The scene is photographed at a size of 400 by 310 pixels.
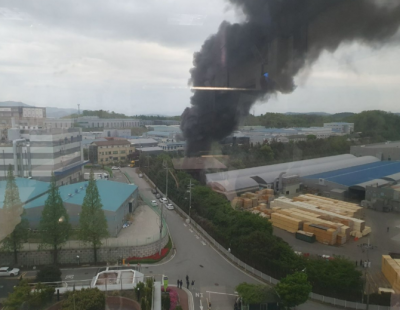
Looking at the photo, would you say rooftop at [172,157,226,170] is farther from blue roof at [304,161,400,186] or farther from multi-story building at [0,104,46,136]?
multi-story building at [0,104,46,136]

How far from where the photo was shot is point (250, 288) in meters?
2.82

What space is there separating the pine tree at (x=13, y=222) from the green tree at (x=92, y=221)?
2.36 feet

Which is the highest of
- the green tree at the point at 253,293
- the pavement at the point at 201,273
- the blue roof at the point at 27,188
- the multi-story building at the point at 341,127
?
the multi-story building at the point at 341,127

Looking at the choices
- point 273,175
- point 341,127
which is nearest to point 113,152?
point 273,175

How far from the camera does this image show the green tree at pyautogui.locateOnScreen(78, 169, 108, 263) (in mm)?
3863

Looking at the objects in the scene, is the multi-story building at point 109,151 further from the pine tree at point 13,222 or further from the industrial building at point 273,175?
the pine tree at point 13,222

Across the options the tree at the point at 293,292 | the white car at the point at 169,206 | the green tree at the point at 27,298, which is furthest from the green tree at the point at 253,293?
the white car at the point at 169,206

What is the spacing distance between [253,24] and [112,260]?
169 inches

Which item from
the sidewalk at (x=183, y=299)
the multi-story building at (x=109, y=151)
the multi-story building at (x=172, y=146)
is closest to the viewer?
the sidewalk at (x=183, y=299)

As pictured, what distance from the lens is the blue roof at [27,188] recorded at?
3951mm

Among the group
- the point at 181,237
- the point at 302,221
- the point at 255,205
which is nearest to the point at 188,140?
the point at 255,205

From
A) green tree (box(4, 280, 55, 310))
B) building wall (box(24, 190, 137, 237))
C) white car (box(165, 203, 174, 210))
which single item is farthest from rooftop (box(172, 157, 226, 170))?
green tree (box(4, 280, 55, 310))

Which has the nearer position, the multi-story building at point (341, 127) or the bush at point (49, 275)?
the bush at point (49, 275)

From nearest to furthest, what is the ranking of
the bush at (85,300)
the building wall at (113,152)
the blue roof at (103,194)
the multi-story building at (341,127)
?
the bush at (85,300)
the blue roof at (103,194)
the multi-story building at (341,127)
the building wall at (113,152)
